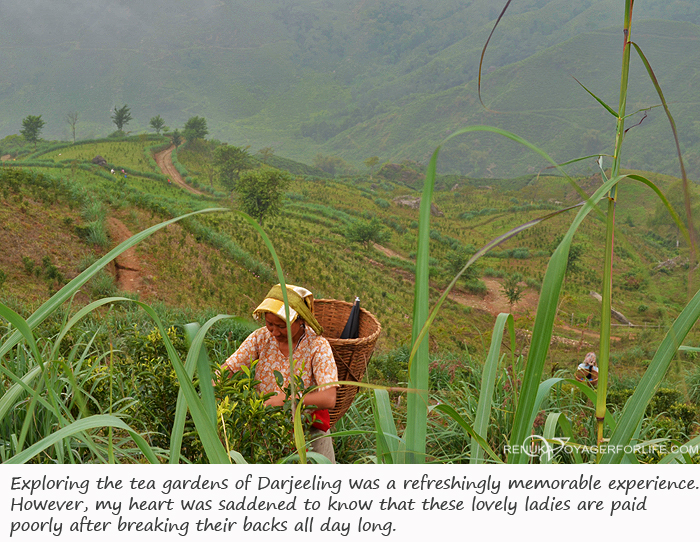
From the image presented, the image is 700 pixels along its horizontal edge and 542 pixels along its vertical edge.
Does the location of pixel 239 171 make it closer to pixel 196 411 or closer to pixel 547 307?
pixel 196 411

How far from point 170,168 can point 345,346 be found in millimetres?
42347

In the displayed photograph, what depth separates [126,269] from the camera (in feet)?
31.7

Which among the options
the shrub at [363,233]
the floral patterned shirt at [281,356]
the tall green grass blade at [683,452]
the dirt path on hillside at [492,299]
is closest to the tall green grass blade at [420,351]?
the tall green grass blade at [683,452]

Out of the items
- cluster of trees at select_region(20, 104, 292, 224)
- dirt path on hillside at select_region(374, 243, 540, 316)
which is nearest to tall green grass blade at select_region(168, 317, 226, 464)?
cluster of trees at select_region(20, 104, 292, 224)

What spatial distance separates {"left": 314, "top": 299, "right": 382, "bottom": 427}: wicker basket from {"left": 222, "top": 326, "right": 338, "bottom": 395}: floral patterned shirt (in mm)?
170

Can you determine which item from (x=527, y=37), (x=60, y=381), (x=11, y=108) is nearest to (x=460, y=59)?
(x=527, y=37)

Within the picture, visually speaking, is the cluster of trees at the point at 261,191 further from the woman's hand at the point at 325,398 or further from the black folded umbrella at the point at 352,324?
the woman's hand at the point at 325,398

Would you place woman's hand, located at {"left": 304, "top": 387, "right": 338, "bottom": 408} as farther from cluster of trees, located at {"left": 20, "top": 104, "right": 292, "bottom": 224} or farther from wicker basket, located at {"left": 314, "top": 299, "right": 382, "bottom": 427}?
cluster of trees, located at {"left": 20, "top": 104, "right": 292, "bottom": 224}

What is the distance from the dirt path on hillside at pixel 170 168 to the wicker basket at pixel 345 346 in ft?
106

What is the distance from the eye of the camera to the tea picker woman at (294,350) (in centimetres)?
211

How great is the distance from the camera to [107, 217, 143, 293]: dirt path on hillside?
30.3ft

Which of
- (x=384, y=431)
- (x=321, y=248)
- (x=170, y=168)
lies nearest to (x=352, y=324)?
(x=384, y=431)

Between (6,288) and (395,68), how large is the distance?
146 m
